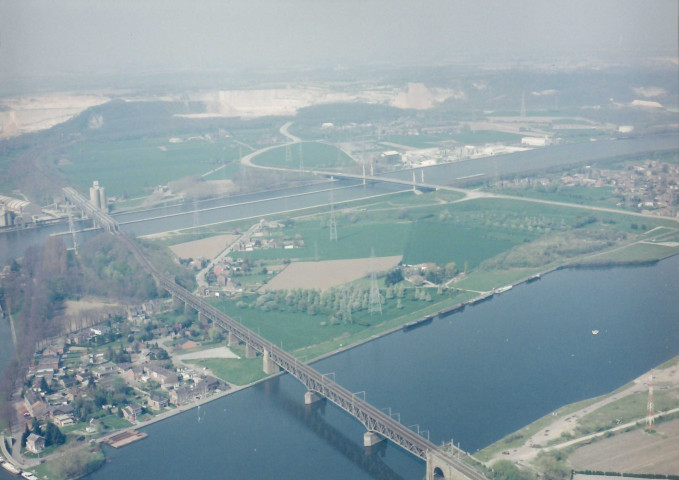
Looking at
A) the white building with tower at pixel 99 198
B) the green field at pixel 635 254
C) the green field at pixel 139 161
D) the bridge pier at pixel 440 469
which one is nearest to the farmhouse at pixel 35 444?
the bridge pier at pixel 440 469

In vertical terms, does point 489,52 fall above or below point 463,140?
above

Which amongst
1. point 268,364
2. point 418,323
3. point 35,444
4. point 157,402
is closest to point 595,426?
point 418,323

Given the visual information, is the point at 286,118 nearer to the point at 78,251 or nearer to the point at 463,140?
the point at 463,140

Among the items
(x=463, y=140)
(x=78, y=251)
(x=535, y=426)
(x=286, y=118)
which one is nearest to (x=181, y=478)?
(x=535, y=426)

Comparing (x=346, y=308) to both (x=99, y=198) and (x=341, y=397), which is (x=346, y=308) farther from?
(x=99, y=198)

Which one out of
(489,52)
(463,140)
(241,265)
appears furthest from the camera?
(489,52)

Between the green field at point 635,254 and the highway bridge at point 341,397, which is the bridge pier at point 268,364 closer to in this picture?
the highway bridge at point 341,397
